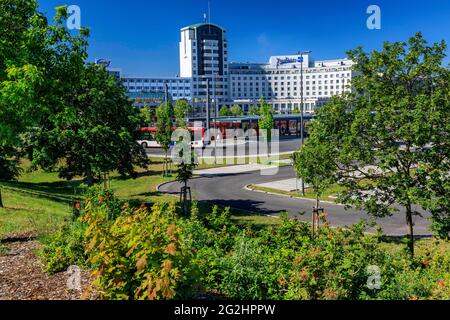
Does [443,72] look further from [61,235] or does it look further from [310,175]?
[61,235]

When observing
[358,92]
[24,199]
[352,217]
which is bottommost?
[352,217]

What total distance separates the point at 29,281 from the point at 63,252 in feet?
3.43

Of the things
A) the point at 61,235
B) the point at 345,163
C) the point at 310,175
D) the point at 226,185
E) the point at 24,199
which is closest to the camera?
the point at 61,235

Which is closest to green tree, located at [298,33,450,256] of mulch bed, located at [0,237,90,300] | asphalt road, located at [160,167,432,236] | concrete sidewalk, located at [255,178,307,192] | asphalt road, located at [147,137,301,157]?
asphalt road, located at [160,167,432,236]

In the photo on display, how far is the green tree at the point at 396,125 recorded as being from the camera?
13.9 meters

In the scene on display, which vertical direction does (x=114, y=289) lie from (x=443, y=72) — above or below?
below

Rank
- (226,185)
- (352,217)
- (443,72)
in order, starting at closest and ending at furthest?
(443,72) → (352,217) → (226,185)

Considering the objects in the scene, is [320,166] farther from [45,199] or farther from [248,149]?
[248,149]

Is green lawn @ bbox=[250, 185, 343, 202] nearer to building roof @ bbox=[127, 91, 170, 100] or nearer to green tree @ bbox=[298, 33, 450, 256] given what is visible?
green tree @ bbox=[298, 33, 450, 256]

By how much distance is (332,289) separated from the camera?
670cm

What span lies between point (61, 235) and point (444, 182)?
1118 centimetres

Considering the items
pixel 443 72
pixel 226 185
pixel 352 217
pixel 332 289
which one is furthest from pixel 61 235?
pixel 226 185

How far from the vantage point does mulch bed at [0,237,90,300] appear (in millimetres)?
7046

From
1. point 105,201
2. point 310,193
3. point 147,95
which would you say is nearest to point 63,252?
point 105,201
